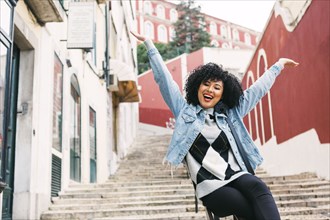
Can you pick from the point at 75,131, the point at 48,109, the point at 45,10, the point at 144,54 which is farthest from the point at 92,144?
the point at 144,54

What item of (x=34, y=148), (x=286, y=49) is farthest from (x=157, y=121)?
(x=34, y=148)

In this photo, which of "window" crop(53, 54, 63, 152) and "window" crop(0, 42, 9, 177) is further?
"window" crop(53, 54, 63, 152)

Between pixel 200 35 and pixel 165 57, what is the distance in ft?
17.3

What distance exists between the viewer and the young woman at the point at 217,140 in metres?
2.26

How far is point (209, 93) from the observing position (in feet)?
8.66

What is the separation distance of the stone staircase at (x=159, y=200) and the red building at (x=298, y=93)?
2.64 ft

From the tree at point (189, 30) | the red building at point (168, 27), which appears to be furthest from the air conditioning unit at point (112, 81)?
the red building at point (168, 27)

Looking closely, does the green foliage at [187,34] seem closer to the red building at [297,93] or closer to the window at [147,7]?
the window at [147,7]

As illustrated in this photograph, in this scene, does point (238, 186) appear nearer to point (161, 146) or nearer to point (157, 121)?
point (161, 146)

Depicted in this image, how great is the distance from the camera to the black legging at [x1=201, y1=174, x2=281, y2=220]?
217 centimetres

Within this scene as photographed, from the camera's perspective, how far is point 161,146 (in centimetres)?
1706

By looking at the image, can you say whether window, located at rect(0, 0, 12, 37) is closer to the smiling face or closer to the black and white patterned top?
the smiling face

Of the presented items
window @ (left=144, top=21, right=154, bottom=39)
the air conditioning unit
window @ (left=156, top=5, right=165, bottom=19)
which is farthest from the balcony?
window @ (left=156, top=5, right=165, bottom=19)

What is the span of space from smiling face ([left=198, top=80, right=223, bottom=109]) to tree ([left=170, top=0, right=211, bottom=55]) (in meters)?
36.9
